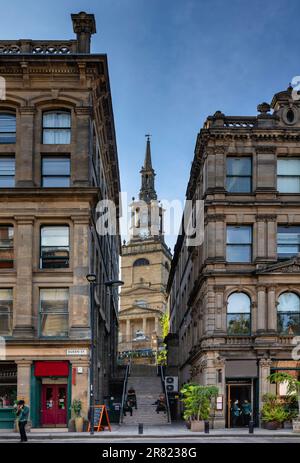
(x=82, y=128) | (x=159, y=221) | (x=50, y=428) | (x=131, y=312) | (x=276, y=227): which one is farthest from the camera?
(x=159, y=221)

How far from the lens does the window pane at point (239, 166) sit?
139 ft

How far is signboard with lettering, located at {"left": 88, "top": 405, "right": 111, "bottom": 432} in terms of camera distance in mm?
33812

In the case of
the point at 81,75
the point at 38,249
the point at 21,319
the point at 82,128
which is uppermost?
the point at 81,75

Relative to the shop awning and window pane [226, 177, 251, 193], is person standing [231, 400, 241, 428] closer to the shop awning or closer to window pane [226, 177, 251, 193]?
the shop awning

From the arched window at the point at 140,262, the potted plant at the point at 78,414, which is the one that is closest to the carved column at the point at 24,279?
the potted plant at the point at 78,414

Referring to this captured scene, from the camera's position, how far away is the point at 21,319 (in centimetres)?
3553

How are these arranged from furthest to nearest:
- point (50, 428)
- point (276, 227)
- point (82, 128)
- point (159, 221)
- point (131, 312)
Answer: point (159, 221) → point (131, 312) → point (276, 227) → point (82, 128) → point (50, 428)

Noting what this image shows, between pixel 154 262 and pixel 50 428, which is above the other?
pixel 154 262

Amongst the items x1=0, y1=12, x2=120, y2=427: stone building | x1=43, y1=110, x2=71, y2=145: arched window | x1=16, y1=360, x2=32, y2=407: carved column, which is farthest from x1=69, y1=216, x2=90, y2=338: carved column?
x1=43, y1=110, x2=71, y2=145: arched window

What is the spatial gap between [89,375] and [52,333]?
112 inches

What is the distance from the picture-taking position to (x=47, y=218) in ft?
120
